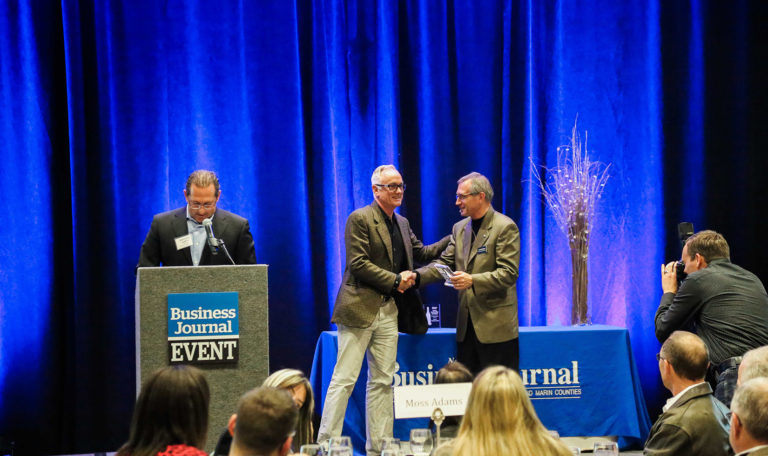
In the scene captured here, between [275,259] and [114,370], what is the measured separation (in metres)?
1.32

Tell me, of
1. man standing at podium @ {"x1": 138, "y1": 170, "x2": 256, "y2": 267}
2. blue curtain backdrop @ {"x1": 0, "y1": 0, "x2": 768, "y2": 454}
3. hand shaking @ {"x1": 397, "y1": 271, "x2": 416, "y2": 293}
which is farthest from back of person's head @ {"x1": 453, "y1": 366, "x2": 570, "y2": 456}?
blue curtain backdrop @ {"x1": 0, "y1": 0, "x2": 768, "y2": 454}

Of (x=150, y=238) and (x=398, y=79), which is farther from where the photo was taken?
(x=398, y=79)

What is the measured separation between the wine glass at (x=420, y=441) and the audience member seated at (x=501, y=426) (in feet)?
2.33

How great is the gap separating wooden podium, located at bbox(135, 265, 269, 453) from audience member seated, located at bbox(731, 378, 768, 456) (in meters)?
2.11

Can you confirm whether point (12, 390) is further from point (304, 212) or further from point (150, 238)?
point (304, 212)

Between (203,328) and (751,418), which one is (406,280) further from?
(751,418)

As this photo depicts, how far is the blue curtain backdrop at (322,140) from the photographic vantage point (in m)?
5.31

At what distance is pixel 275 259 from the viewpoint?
567 cm

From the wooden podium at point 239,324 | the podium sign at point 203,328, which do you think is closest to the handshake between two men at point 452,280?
the wooden podium at point 239,324

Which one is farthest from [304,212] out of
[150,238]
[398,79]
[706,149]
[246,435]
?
[246,435]

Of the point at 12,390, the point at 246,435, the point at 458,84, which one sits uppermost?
the point at 458,84

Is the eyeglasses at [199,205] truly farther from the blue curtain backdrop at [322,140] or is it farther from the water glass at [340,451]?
the water glass at [340,451]

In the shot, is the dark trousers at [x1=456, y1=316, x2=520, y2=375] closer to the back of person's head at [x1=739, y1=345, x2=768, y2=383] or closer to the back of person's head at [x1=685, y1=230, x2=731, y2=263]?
the back of person's head at [x1=685, y1=230, x2=731, y2=263]

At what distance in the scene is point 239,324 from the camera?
3648 mm
